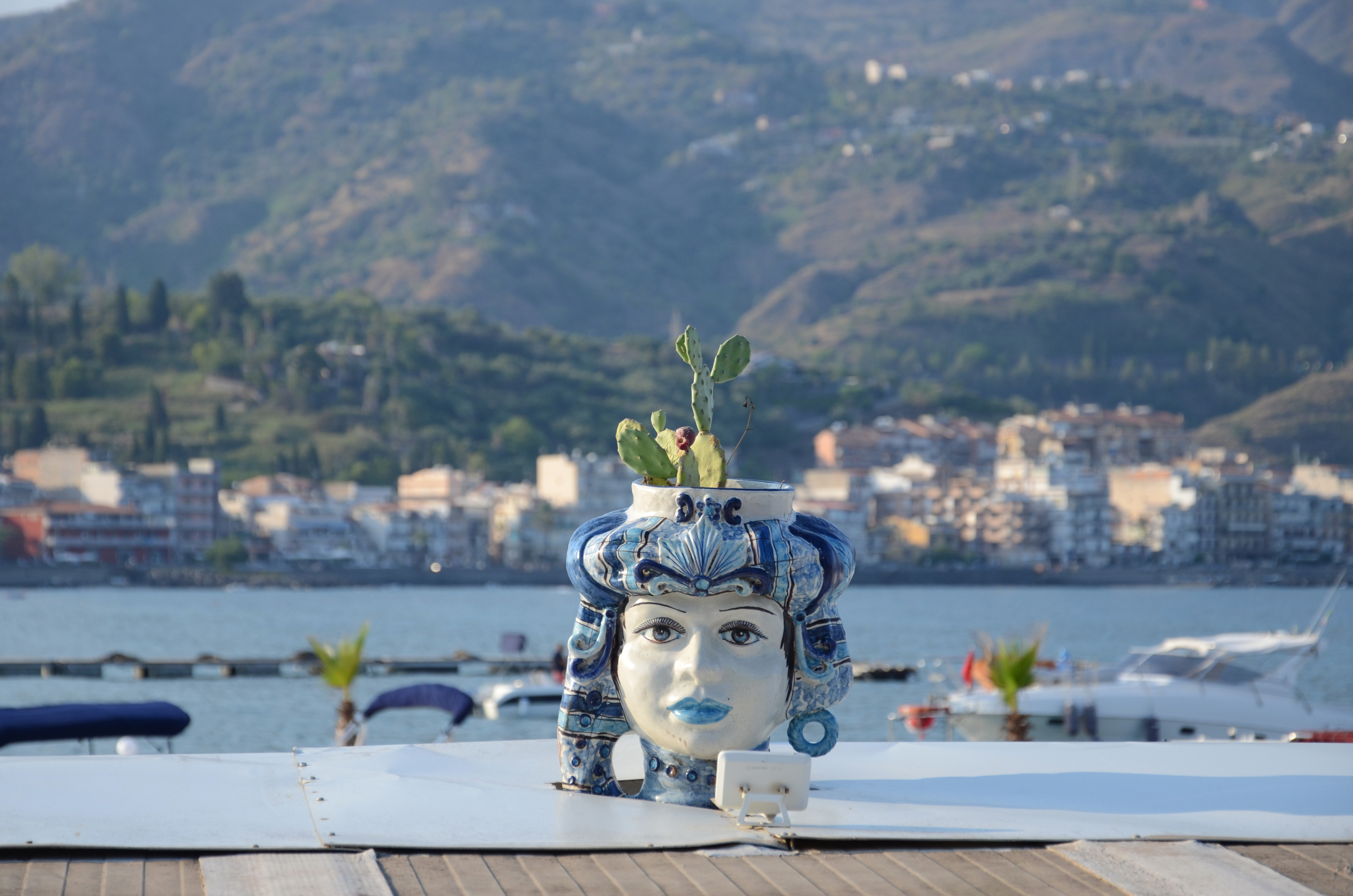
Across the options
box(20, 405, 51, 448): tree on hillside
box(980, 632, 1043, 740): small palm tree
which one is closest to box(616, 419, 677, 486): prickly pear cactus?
box(980, 632, 1043, 740): small palm tree

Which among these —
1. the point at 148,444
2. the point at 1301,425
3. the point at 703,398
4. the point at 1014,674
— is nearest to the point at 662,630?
the point at 703,398

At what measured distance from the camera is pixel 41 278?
135625 millimetres

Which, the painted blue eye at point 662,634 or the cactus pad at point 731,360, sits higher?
the cactus pad at point 731,360

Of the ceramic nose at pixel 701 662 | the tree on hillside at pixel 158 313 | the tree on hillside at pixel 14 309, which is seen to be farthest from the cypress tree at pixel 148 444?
the ceramic nose at pixel 701 662

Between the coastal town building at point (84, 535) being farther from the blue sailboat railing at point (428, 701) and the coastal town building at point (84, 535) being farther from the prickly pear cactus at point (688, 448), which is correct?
the prickly pear cactus at point (688, 448)

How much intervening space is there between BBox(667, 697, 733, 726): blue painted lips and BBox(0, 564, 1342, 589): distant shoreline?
88687 mm


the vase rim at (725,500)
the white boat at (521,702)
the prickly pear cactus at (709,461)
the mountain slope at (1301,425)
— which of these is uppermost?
the mountain slope at (1301,425)

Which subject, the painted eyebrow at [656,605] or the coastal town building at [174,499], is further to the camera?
the coastal town building at [174,499]

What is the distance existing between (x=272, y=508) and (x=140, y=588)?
9.98 metres

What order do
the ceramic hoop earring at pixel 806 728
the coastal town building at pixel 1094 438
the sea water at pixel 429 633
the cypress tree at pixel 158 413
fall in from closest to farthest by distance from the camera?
the ceramic hoop earring at pixel 806 728 → the sea water at pixel 429 633 → the cypress tree at pixel 158 413 → the coastal town building at pixel 1094 438

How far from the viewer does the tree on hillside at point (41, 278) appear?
134625 mm

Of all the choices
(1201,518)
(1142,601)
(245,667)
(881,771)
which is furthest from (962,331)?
(881,771)

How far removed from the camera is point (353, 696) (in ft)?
122

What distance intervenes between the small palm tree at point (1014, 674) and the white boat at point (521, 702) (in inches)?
494
